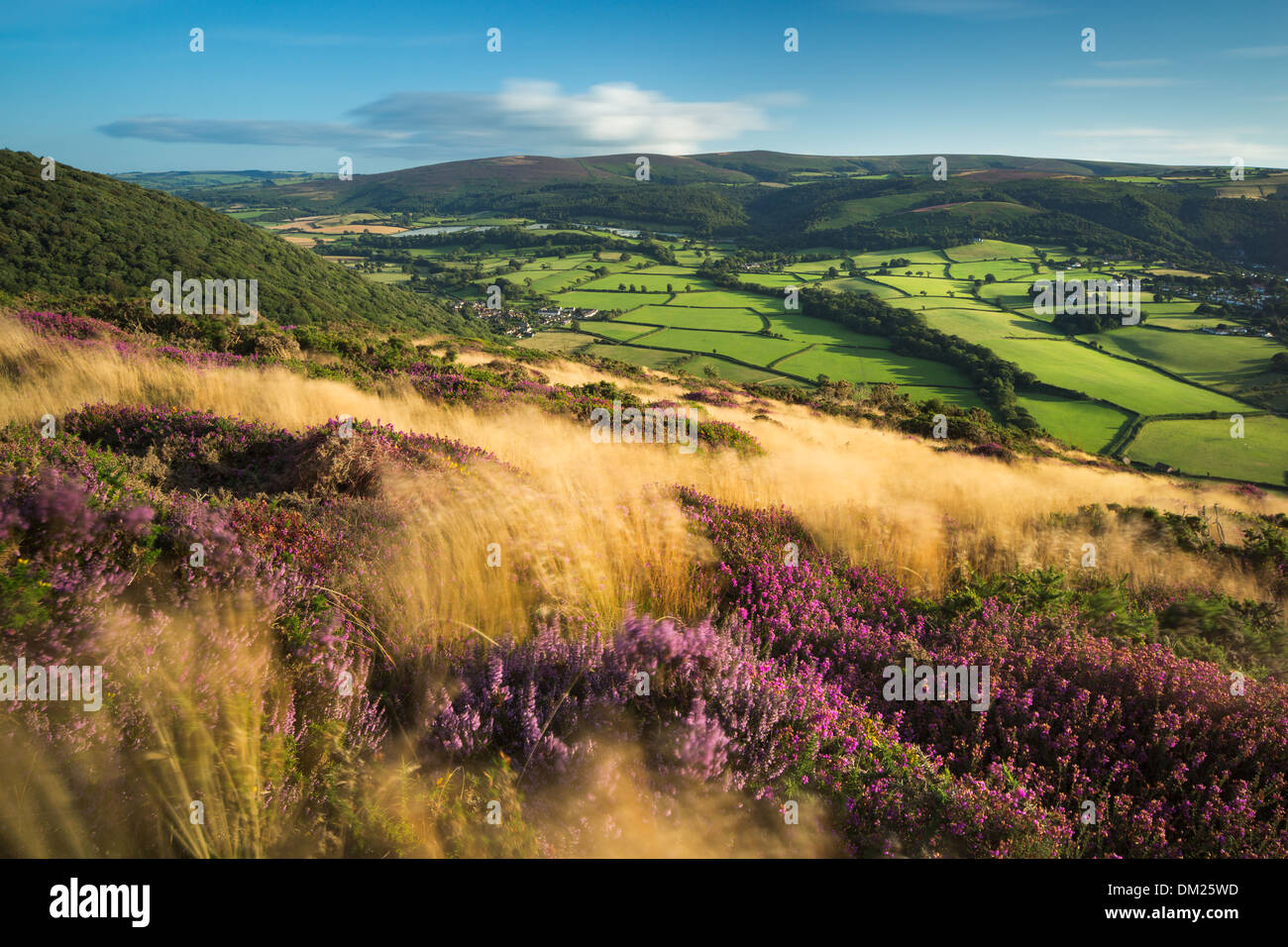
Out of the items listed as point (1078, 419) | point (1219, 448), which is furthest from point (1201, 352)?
point (1078, 419)

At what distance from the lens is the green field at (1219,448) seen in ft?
130

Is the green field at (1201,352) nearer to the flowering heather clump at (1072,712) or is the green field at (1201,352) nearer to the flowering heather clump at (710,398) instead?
the flowering heather clump at (710,398)

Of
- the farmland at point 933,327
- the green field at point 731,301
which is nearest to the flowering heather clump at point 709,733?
the farmland at point 933,327

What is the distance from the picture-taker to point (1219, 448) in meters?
42.9

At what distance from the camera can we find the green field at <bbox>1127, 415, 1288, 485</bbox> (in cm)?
3969

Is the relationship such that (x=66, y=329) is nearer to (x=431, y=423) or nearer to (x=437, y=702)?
(x=431, y=423)

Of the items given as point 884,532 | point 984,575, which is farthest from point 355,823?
point 984,575

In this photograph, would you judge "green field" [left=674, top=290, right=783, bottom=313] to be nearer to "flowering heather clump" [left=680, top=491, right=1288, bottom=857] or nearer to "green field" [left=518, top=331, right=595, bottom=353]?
"green field" [left=518, top=331, right=595, bottom=353]

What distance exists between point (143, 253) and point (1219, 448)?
99434 mm

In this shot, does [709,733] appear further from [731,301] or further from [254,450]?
[731,301]

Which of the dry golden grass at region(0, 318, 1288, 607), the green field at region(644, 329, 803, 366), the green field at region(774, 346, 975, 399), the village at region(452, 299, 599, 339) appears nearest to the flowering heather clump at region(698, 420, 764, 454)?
the dry golden grass at region(0, 318, 1288, 607)

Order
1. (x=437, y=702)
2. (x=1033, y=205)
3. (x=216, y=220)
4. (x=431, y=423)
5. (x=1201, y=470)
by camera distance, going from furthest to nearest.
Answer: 1. (x=1033, y=205)
2. (x=216, y=220)
3. (x=1201, y=470)
4. (x=431, y=423)
5. (x=437, y=702)

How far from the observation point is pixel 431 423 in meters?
8.48
